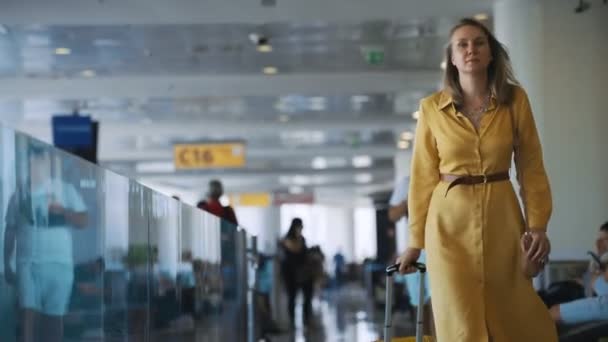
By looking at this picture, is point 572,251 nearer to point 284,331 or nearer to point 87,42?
point 284,331

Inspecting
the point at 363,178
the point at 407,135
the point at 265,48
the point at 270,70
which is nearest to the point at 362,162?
the point at 363,178

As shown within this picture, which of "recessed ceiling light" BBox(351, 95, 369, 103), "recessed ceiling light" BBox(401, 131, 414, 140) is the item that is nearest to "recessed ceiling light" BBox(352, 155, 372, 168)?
"recessed ceiling light" BBox(401, 131, 414, 140)

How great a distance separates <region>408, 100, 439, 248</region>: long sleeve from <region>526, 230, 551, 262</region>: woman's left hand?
0.36m

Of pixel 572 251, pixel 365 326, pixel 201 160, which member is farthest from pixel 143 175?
pixel 572 251

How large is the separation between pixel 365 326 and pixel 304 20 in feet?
13.2

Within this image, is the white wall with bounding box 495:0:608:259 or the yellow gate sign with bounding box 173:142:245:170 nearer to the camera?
the white wall with bounding box 495:0:608:259

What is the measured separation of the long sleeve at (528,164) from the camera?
3.48 m

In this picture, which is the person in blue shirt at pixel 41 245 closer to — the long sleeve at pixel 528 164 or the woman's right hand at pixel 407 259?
the woman's right hand at pixel 407 259

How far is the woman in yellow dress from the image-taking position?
133 inches

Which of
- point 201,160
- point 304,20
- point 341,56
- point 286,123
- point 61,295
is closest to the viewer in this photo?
point 61,295

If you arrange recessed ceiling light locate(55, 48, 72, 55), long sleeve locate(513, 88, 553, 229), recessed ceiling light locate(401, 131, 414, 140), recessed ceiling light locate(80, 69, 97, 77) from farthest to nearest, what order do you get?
1. recessed ceiling light locate(401, 131, 414, 140)
2. recessed ceiling light locate(80, 69, 97, 77)
3. recessed ceiling light locate(55, 48, 72, 55)
4. long sleeve locate(513, 88, 553, 229)

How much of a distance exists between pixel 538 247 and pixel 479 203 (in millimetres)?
221

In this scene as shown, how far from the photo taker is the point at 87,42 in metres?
16.3

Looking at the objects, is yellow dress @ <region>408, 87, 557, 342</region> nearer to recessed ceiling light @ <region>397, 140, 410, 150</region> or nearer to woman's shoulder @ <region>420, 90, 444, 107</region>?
woman's shoulder @ <region>420, 90, 444, 107</region>
